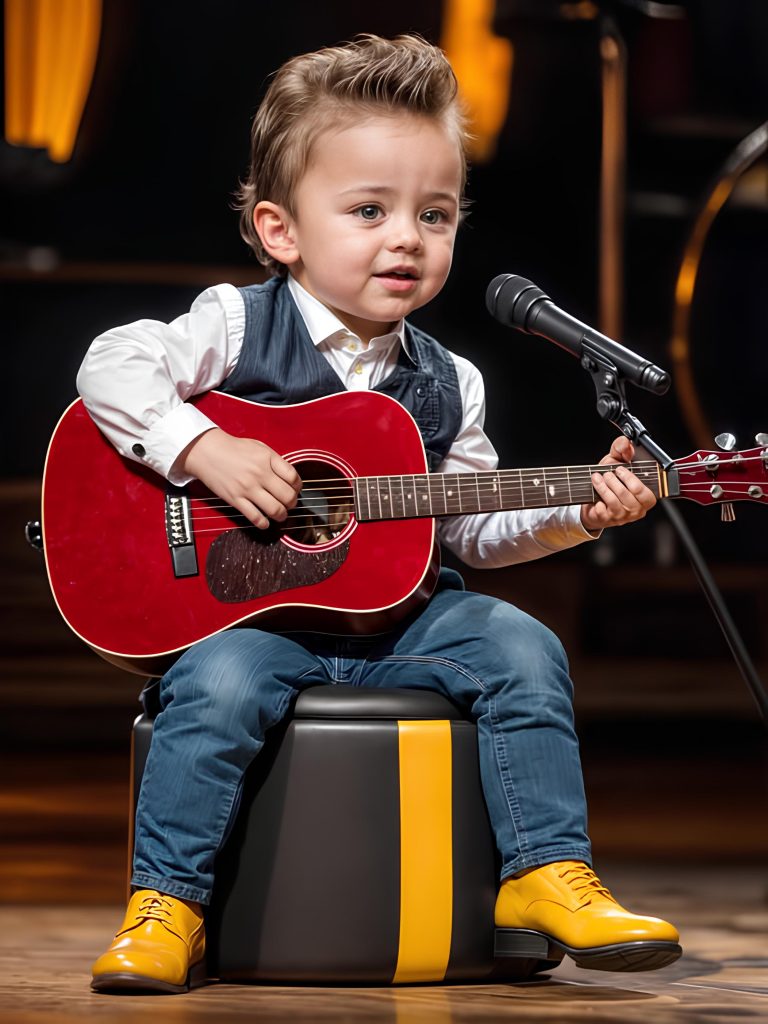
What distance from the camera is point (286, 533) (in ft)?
4.70

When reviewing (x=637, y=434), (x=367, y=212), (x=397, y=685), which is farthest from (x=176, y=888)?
(x=367, y=212)

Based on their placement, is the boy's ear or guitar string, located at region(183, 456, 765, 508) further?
the boy's ear

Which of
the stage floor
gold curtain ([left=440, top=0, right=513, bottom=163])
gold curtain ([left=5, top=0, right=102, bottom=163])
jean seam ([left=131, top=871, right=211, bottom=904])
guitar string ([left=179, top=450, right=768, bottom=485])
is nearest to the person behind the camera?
the stage floor

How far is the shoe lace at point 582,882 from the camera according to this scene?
4.18 feet

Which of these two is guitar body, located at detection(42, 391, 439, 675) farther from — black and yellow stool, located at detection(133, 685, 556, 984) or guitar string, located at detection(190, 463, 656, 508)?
black and yellow stool, located at detection(133, 685, 556, 984)

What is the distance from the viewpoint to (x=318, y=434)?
146cm

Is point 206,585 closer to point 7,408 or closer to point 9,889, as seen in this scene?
point 9,889

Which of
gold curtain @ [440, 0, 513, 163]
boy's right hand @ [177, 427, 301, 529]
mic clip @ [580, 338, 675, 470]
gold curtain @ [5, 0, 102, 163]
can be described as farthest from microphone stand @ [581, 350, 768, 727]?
gold curtain @ [5, 0, 102, 163]

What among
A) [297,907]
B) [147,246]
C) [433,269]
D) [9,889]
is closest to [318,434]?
[433,269]

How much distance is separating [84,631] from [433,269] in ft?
1.85

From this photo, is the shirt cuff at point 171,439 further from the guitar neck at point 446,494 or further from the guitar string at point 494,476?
the guitar neck at point 446,494

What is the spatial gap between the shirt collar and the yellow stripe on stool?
0.49 metres

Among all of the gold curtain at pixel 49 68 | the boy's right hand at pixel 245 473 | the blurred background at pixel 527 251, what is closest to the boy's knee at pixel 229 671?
the boy's right hand at pixel 245 473

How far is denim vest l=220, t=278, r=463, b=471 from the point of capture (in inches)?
60.6
